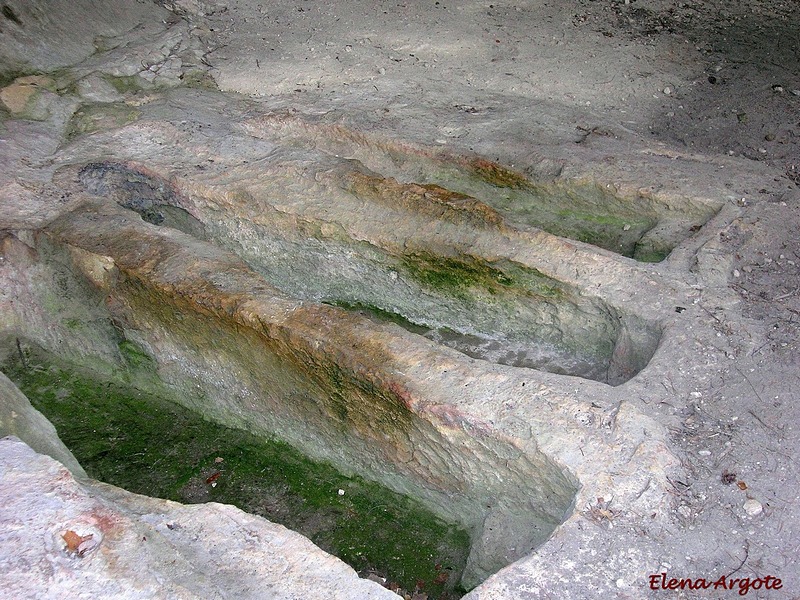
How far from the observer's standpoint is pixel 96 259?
3869 millimetres

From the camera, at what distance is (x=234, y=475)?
11.9 ft

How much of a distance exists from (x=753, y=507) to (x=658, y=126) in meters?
2.96

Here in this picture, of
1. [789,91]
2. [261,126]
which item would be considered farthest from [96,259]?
[789,91]

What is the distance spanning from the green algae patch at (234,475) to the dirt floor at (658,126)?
0.93 meters

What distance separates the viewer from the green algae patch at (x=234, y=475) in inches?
127

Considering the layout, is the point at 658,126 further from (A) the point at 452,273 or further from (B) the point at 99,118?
(B) the point at 99,118

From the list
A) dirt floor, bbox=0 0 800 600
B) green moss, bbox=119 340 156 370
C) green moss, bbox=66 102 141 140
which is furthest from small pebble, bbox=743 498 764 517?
green moss, bbox=66 102 141 140

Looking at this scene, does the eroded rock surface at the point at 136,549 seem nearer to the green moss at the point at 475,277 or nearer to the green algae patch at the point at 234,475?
the green algae patch at the point at 234,475

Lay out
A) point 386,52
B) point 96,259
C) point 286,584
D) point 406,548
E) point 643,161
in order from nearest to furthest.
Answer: point 286,584 < point 406,548 < point 96,259 < point 643,161 < point 386,52

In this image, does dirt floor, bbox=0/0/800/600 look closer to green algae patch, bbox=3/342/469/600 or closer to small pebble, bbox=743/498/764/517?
small pebble, bbox=743/498/764/517

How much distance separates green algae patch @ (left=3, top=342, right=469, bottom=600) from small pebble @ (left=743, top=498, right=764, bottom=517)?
106cm

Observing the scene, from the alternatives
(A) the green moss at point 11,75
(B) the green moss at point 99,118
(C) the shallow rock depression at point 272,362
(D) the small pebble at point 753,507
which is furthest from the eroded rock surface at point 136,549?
(A) the green moss at point 11,75

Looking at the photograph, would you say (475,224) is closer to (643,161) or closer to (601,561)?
(643,161)

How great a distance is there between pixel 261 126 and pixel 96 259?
145 cm
